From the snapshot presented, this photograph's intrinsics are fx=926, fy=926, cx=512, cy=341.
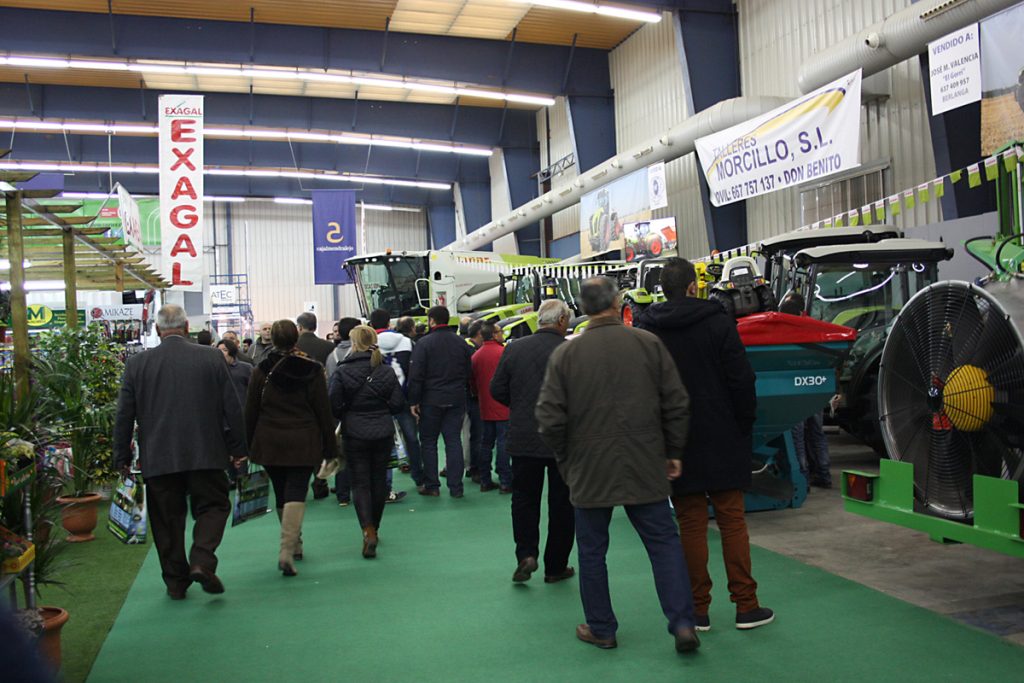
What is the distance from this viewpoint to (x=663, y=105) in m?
19.9

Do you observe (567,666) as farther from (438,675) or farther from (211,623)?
(211,623)

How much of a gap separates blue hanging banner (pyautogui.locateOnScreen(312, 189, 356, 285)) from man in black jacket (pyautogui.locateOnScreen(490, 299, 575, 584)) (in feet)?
64.2

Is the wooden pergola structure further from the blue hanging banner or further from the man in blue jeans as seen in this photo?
the blue hanging banner

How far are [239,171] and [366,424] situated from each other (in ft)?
78.7

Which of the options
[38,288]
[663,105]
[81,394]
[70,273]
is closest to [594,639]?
[81,394]

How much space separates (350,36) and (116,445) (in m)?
16.0

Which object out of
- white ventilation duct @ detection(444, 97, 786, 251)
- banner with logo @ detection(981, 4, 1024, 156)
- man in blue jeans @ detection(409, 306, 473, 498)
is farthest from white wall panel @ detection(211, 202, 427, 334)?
banner with logo @ detection(981, 4, 1024, 156)

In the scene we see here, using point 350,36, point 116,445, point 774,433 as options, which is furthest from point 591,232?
point 116,445

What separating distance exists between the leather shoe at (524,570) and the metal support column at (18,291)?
13.0 ft

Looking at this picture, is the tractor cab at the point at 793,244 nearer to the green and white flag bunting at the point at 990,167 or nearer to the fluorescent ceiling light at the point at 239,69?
the green and white flag bunting at the point at 990,167

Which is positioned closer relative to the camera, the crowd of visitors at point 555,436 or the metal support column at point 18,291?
the crowd of visitors at point 555,436

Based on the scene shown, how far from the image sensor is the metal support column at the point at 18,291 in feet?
22.6

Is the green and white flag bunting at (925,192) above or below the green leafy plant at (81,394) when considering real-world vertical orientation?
above

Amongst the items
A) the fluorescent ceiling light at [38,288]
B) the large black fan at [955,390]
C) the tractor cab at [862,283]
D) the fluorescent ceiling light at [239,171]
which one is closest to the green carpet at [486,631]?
the large black fan at [955,390]
